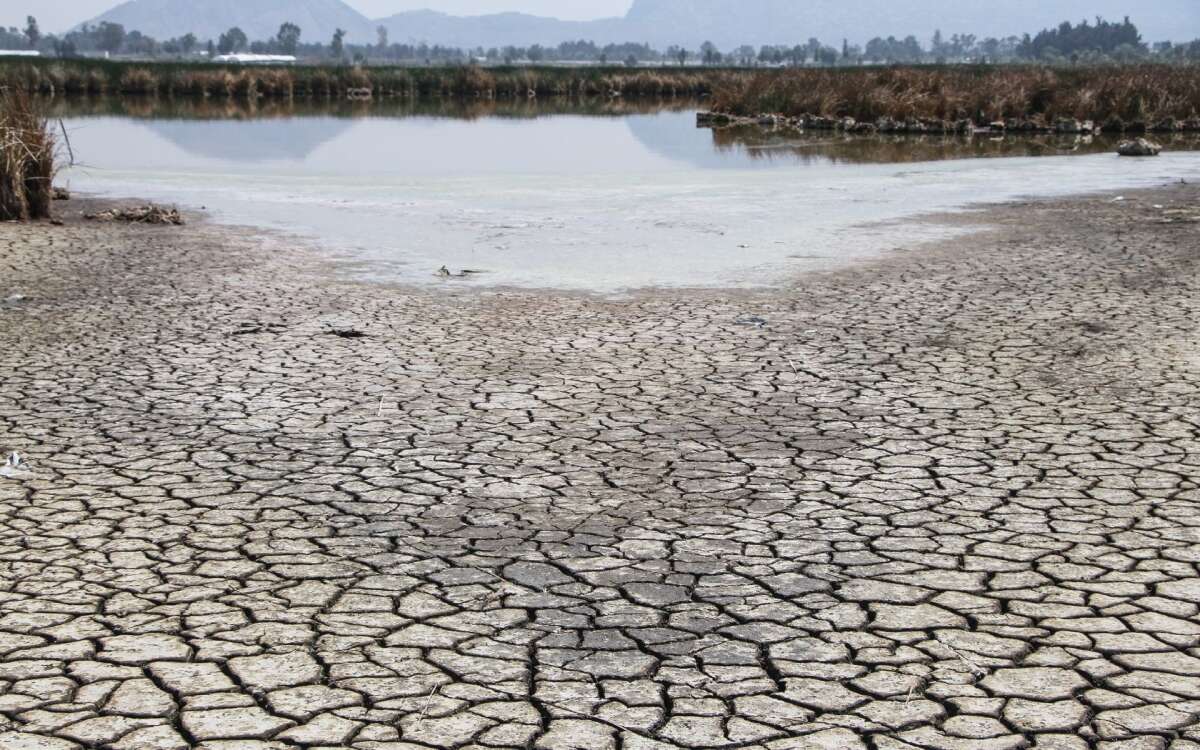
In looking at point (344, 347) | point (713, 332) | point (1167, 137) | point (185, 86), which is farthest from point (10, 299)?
point (185, 86)

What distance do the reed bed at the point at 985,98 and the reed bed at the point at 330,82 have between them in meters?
14.9

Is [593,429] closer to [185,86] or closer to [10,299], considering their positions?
[10,299]

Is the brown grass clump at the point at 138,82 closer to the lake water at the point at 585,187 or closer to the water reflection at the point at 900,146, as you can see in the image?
the lake water at the point at 585,187

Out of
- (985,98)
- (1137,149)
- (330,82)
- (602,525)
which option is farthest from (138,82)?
(602,525)

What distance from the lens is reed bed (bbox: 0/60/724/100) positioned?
5541cm

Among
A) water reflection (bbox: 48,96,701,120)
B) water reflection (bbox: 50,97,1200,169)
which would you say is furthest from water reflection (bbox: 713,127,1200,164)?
water reflection (bbox: 48,96,701,120)

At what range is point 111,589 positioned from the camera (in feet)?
16.3

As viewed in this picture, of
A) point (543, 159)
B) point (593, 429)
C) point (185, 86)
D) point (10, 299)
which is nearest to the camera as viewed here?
point (593, 429)

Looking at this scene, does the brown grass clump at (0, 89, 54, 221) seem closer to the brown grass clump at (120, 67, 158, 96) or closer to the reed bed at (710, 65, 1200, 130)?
the reed bed at (710, 65, 1200, 130)

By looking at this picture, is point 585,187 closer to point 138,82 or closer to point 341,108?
point 341,108

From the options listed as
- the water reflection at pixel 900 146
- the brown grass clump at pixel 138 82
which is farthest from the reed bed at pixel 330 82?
the water reflection at pixel 900 146

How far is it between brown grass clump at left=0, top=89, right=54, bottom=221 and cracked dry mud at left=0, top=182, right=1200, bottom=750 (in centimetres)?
467

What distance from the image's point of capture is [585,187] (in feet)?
66.6

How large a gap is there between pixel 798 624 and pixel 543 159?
75.7 ft
